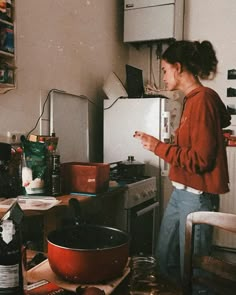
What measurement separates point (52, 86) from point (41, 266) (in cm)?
198

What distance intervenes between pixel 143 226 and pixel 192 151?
4.23 feet

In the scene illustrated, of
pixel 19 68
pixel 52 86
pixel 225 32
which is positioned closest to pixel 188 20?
pixel 225 32

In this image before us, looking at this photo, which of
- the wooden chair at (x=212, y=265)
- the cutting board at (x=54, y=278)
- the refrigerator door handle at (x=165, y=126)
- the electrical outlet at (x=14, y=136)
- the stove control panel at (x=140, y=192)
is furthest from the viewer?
the refrigerator door handle at (x=165, y=126)

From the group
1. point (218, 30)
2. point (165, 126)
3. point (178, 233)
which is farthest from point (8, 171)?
point (218, 30)

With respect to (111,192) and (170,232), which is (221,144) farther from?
(111,192)

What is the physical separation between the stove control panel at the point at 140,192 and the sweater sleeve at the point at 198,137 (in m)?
0.83

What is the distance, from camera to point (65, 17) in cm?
292

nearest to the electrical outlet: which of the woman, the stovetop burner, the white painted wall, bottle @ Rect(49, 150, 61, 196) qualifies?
bottle @ Rect(49, 150, 61, 196)

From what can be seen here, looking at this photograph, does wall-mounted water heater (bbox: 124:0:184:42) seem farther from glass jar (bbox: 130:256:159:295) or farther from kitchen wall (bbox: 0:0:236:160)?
glass jar (bbox: 130:256:159:295)

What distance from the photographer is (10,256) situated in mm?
762

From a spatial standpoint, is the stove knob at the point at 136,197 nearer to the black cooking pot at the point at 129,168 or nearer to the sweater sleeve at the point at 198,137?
the black cooking pot at the point at 129,168

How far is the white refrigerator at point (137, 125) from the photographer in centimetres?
316

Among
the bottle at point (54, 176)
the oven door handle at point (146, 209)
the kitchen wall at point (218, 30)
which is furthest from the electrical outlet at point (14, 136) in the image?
the kitchen wall at point (218, 30)

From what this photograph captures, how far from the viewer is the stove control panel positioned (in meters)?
2.55
